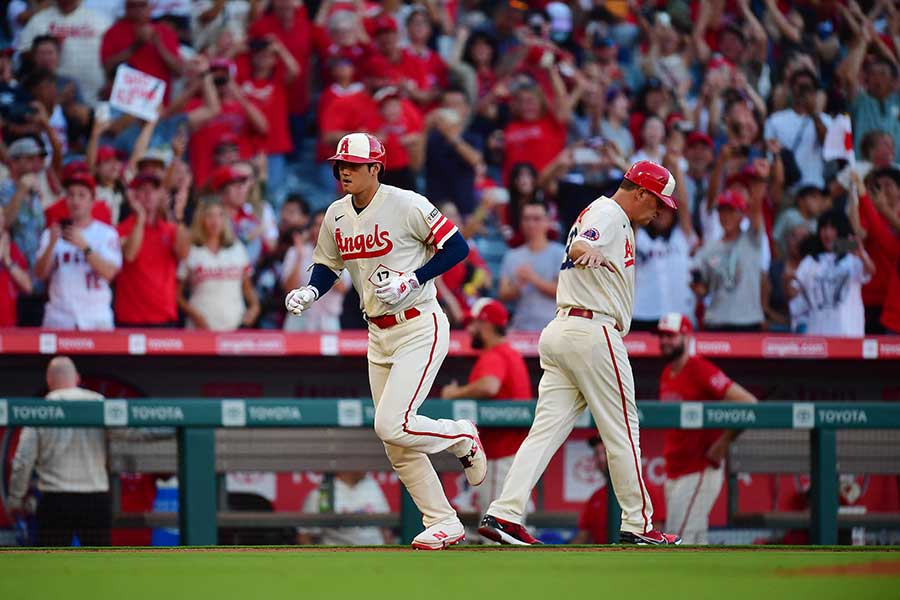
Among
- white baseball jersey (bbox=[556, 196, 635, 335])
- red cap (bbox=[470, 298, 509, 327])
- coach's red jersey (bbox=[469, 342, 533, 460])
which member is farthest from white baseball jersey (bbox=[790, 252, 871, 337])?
white baseball jersey (bbox=[556, 196, 635, 335])

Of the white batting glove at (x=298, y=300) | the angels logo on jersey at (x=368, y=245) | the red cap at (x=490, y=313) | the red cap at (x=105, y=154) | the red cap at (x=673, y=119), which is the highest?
the red cap at (x=673, y=119)

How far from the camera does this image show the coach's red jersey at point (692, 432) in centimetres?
823

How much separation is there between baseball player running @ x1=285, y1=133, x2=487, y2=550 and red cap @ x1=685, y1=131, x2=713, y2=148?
5495mm

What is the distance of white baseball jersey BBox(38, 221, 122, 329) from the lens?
966cm

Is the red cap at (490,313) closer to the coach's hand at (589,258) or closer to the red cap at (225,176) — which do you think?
the coach's hand at (589,258)

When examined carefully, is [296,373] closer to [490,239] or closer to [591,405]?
[490,239]

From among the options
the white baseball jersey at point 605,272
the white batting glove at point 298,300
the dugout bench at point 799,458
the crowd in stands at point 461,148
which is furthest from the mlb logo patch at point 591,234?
the crowd in stands at point 461,148

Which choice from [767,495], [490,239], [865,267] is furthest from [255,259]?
[865,267]

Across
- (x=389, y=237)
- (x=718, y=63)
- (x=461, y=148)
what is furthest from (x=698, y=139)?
(x=389, y=237)

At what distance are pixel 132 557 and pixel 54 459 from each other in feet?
9.20

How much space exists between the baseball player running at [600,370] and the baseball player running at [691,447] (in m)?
1.91

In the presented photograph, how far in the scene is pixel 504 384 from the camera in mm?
8242

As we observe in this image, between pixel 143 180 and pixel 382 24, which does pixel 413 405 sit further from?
pixel 382 24

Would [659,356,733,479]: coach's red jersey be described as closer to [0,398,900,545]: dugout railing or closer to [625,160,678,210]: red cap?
[0,398,900,545]: dugout railing
